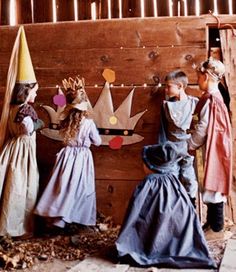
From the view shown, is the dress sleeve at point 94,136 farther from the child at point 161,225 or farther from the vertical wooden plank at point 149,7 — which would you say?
the vertical wooden plank at point 149,7

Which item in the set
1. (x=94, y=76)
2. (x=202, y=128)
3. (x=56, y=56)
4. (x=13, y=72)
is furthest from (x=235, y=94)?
(x=13, y=72)

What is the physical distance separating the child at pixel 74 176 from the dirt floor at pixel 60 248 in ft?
0.50

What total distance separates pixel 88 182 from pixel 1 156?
858mm

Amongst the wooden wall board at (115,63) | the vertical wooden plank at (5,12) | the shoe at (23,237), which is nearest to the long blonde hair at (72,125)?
the wooden wall board at (115,63)

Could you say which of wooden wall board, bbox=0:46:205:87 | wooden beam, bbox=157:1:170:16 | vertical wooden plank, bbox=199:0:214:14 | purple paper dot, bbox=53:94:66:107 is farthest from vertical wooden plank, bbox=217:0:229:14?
purple paper dot, bbox=53:94:66:107

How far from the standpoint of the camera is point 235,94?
15.6 ft

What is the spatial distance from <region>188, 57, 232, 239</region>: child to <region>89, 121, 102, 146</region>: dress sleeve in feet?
3.12

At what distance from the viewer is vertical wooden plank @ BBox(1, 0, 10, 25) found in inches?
231

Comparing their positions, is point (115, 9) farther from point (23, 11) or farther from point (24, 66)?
point (24, 66)

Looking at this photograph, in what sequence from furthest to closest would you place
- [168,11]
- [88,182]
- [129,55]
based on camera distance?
[168,11]
[129,55]
[88,182]

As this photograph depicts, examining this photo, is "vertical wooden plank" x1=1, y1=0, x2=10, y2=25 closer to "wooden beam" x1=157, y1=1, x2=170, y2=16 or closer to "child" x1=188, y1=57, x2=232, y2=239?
"wooden beam" x1=157, y1=1, x2=170, y2=16

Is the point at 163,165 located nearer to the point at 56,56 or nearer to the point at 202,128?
the point at 202,128

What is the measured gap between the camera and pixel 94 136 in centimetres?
464

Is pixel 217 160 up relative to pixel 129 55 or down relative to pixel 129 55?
down
